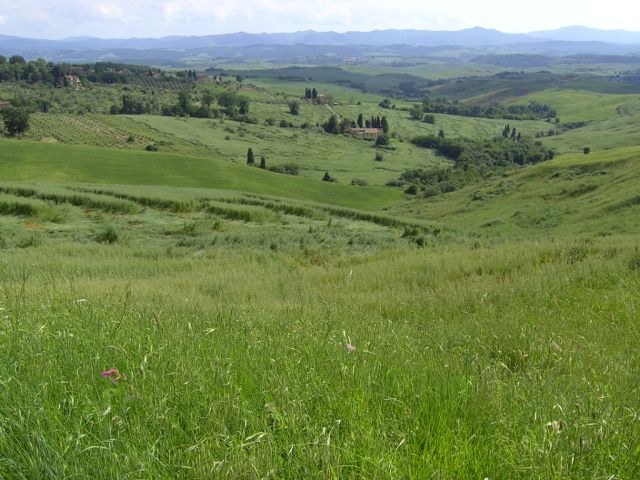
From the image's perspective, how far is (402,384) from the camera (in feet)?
11.1

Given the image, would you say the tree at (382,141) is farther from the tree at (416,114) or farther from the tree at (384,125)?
the tree at (416,114)

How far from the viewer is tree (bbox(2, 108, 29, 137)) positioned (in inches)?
3661

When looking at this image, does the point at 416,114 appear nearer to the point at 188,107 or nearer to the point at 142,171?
the point at 188,107

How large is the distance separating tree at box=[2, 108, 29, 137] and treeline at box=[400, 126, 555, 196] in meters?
68.3

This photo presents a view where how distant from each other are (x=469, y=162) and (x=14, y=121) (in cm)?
8362

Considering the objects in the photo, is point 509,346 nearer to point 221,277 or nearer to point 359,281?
point 359,281

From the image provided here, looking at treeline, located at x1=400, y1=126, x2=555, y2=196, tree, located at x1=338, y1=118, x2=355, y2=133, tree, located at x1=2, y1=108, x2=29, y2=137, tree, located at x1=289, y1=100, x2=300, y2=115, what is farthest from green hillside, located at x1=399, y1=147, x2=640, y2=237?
tree, located at x1=289, y1=100, x2=300, y2=115

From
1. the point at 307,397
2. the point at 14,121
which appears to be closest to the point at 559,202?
the point at 307,397

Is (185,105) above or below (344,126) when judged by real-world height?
above

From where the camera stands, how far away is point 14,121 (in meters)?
93.3

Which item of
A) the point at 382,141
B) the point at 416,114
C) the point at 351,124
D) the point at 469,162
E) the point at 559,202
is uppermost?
the point at 416,114

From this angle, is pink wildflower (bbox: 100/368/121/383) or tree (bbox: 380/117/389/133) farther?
tree (bbox: 380/117/389/133)

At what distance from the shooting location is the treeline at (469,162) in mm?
82325

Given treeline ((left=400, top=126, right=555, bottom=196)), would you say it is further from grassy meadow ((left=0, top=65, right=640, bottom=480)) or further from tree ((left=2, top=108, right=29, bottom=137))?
tree ((left=2, top=108, right=29, bottom=137))
